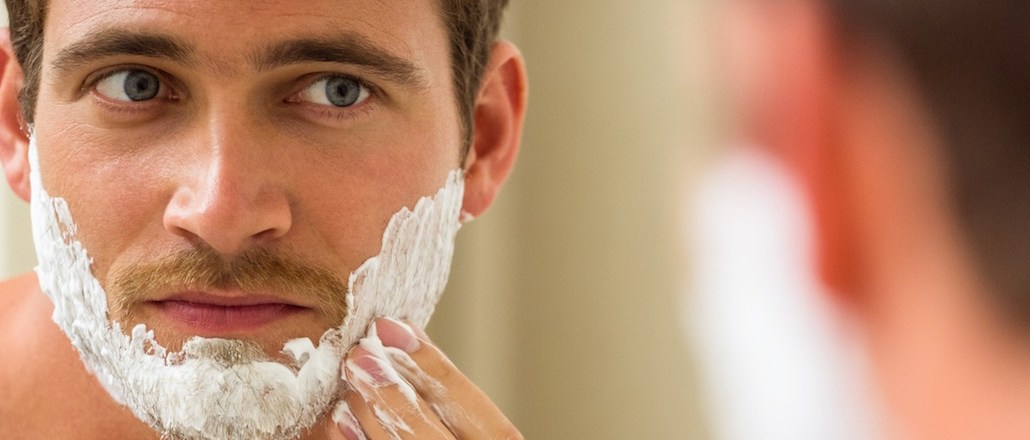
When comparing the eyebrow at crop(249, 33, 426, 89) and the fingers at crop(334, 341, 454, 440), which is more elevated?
the eyebrow at crop(249, 33, 426, 89)

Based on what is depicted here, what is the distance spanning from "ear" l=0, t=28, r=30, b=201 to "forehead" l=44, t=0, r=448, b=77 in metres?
0.10

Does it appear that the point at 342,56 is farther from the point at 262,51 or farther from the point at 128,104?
the point at 128,104

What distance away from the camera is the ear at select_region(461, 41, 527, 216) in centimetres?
111

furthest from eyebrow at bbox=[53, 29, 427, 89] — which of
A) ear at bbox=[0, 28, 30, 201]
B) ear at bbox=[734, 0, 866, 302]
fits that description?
ear at bbox=[734, 0, 866, 302]

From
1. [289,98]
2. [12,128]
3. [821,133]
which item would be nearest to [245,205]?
[289,98]

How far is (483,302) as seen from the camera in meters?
1.64

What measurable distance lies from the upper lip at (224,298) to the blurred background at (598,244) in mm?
477

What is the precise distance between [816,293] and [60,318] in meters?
0.77

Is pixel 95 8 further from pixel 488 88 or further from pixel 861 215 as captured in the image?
pixel 861 215

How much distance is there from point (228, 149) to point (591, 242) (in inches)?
32.2

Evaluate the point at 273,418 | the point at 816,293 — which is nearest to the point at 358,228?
the point at 273,418

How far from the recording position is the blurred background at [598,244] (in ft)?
4.62

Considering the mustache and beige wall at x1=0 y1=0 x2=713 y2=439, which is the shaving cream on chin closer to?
the mustache

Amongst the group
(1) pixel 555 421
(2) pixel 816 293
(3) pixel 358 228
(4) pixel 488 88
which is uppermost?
(4) pixel 488 88
